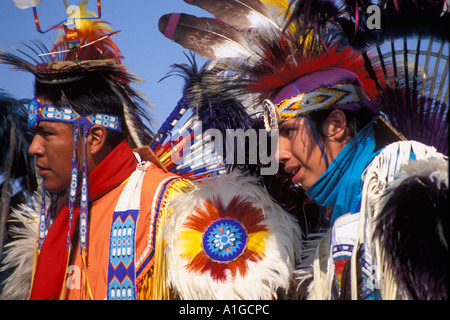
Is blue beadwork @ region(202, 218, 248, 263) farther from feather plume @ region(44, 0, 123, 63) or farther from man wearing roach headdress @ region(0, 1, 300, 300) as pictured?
feather plume @ region(44, 0, 123, 63)

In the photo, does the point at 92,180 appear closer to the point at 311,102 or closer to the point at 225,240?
the point at 225,240

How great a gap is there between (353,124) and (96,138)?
125 centimetres

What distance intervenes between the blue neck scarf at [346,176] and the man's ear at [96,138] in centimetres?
106

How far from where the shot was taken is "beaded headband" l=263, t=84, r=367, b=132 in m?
2.50

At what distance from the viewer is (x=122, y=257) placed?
2.67 metres

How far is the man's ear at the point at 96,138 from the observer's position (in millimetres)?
2912

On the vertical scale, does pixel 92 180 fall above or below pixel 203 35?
below

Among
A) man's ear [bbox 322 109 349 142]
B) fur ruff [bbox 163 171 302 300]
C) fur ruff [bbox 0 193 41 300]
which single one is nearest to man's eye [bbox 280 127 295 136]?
man's ear [bbox 322 109 349 142]

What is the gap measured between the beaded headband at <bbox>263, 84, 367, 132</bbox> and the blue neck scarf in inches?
5.9

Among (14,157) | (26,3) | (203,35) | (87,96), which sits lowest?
(14,157)

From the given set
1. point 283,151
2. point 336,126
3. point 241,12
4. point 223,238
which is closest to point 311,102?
point 336,126

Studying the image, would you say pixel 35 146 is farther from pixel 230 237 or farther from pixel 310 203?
pixel 310 203
